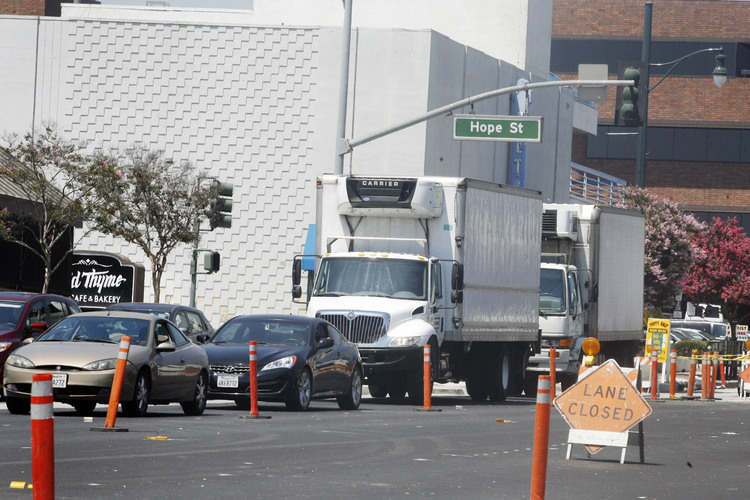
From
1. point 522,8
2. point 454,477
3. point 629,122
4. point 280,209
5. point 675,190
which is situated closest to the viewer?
point 454,477

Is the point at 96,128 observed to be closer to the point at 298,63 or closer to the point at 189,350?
the point at 298,63

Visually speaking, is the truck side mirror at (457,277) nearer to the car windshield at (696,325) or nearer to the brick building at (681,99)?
the car windshield at (696,325)

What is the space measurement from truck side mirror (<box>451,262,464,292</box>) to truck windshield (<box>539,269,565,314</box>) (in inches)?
238

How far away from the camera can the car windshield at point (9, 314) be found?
965 inches

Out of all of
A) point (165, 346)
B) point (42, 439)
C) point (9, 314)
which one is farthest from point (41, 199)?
point (42, 439)

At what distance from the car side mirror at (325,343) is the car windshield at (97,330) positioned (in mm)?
3806

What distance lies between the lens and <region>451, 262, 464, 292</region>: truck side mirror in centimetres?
2869

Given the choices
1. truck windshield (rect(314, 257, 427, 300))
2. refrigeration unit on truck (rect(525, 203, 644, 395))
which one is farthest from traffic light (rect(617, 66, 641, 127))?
truck windshield (rect(314, 257, 427, 300))

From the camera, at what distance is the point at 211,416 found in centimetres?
2283

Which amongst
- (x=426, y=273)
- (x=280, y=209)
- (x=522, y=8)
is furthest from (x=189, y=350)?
(x=522, y=8)

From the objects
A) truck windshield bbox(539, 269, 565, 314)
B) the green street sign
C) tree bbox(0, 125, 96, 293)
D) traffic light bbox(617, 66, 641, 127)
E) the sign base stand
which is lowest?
the sign base stand

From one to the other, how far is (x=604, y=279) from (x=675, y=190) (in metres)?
56.8

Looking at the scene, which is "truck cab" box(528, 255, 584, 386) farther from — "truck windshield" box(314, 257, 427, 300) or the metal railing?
the metal railing

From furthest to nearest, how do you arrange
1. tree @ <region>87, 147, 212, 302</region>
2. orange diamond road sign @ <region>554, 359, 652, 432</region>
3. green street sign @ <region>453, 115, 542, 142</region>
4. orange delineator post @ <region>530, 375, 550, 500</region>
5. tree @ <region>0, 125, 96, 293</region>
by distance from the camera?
tree @ <region>87, 147, 212, 302</region>
tree @ <region>0, 125, 96, 293</region>
green street sign @ <region>453, 115, 542, 142</region>
orange diamond road sign @ <region>554, 359, 652, 432</region>
orange delineator post @ <region>530, 375, 550, 500</region>
